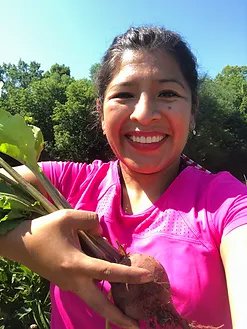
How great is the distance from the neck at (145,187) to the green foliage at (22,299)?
227 cm

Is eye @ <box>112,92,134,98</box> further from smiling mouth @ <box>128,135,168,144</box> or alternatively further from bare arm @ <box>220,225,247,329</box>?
bare arm @ <box>220,225,247,329</box>

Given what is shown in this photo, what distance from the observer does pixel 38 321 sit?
362 cm

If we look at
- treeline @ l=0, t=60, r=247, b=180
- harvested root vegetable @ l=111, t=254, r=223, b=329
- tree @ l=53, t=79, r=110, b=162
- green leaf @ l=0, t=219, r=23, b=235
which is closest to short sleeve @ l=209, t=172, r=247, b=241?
harvested root vegetable @ l=111, t=254, r=223, b=329

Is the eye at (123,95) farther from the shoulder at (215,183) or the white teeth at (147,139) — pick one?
Result: the shoulder at (215,183)

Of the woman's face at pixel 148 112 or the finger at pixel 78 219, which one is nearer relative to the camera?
the finger at pixel 78 219

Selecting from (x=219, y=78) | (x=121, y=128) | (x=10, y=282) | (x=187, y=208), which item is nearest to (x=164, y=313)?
(x=187, y=208)

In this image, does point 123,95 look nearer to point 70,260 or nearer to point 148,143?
point 148,143

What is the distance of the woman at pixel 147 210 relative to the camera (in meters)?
1.23

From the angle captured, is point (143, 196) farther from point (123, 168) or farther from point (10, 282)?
point (10, 282)

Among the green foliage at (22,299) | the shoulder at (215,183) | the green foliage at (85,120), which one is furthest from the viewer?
the green foliage at (85,120)

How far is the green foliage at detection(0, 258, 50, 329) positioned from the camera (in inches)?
145

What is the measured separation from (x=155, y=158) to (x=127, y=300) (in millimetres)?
473

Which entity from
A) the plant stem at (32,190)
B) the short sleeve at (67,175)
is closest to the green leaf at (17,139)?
the plant stem at (32,190)

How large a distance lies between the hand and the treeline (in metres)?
20.5
